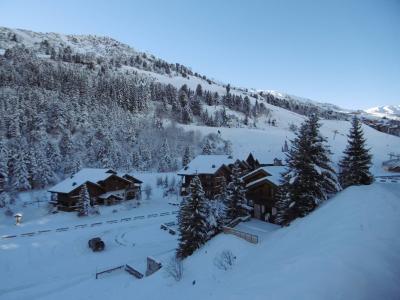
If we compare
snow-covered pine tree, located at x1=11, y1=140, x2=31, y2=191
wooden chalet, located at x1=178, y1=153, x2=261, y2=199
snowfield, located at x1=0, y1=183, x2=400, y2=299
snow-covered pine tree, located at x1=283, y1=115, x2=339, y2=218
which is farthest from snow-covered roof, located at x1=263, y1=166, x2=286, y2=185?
snow-covered pine tree, located at x1=11, y1=140, x2=31, y2=191

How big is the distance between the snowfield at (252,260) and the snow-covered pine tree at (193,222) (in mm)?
1220

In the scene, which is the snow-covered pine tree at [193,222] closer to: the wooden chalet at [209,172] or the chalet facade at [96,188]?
the wooden chalet at [209,172]

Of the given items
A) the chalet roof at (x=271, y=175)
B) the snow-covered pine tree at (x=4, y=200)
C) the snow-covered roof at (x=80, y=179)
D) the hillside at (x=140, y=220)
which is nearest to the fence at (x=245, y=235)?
the hillside at (x=140, y=220)

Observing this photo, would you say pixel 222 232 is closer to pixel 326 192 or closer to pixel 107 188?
pixel 326 192

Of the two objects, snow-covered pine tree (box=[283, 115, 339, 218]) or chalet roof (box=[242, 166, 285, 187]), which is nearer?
snow-covered pine tree (box=[283, 115, 339, 218])

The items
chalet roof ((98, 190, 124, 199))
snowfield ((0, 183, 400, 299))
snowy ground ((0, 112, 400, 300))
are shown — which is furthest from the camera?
chalet roof ((98, 190, 124, 199))

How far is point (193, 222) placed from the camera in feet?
89.2

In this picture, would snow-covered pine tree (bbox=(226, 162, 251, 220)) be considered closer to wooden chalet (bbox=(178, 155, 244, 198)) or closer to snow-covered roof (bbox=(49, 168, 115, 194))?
wooden chalet (bbox=(178, 155, 244, 198))

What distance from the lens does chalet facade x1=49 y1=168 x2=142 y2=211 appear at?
49656 mm

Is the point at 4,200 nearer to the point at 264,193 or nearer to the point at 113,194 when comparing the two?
the point at 113,194

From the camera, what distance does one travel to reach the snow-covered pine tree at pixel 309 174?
1000 inches

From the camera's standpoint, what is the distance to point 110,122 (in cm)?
9612

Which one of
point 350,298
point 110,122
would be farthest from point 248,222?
point 110,122

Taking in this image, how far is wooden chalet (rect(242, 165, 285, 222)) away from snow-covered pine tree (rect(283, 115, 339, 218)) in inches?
320
